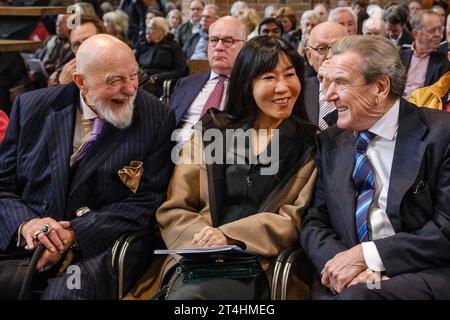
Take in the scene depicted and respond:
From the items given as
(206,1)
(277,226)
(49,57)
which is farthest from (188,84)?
(206,1)

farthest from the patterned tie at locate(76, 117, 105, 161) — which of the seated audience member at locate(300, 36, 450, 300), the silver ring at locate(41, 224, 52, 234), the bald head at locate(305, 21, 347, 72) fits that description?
the bald head at locate(305, 21, 347, 72)

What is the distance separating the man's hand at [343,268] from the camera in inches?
96.7

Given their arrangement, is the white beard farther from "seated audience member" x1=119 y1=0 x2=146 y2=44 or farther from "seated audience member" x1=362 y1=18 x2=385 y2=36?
"seated audience member" x1=119 y1=0 x2=146 y2=44

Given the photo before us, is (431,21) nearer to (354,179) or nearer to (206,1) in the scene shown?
(354,179)

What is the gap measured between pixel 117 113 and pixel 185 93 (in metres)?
1.53

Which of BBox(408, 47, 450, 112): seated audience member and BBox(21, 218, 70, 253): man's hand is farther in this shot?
BBox(408, 47, 450, 112): seated audience member

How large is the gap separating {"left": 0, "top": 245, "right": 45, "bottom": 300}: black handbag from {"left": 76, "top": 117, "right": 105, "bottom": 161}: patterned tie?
1.47ft

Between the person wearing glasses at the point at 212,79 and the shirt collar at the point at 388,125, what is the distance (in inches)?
68.1

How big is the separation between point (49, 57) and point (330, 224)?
6.46 m

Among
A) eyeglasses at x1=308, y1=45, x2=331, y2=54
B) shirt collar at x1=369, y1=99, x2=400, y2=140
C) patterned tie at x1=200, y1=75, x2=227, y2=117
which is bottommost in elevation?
patterned tie at x1=200, y1=75, x2=227, y2=117

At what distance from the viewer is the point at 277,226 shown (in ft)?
8.93

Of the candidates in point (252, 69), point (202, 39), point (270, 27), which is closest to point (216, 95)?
point (252, 69)

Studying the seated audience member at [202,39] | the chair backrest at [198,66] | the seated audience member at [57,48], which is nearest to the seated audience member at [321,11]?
the seated audience member at [202,39]

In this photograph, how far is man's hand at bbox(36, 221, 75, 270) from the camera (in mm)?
2742
